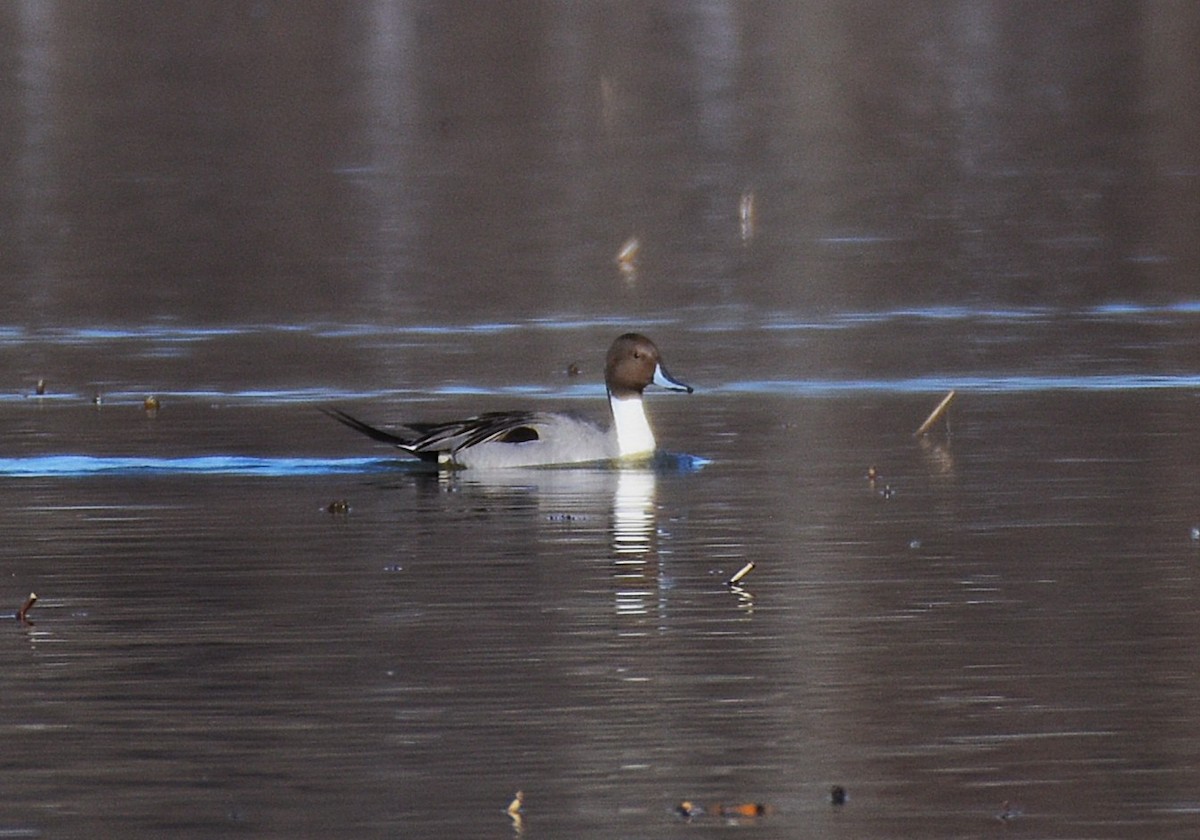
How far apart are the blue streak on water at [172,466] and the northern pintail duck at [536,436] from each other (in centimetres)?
31

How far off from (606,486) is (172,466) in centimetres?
207

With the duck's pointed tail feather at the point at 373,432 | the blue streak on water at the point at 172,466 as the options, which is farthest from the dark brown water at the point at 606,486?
the duck's pointed tail feather at the point at 373,432

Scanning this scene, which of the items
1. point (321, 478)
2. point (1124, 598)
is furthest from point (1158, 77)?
point (1124, 598)

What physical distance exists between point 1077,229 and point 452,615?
14919 millimetres

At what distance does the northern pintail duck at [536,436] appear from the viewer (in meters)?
14.1

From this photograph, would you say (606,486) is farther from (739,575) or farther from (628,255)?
(628,255)

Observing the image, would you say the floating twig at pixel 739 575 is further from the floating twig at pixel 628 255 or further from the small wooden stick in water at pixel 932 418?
the floating twig at pixel 628 255

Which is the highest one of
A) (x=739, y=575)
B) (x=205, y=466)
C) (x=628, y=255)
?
(x=628, y=255)

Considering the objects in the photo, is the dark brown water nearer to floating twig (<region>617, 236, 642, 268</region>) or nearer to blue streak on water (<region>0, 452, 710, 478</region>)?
blue streak on water (<region>0, 452, 710, 478</region>)

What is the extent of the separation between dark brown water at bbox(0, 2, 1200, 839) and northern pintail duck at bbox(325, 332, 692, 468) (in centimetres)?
20

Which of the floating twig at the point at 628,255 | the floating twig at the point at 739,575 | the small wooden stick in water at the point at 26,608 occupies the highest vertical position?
the floating twig at the point at 628,255

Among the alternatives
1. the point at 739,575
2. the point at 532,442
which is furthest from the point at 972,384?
the point at 739,575

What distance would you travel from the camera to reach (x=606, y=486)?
1361 cm

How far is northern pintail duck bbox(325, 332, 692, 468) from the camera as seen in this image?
14.1m
